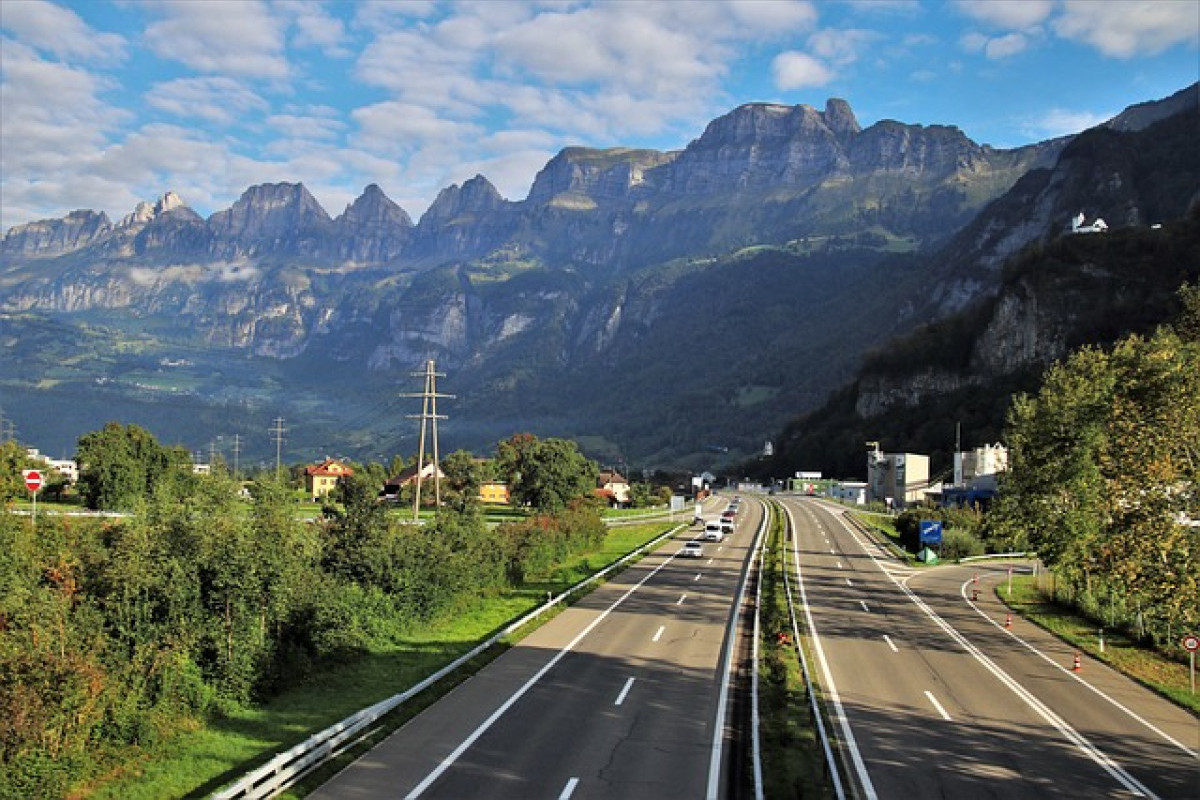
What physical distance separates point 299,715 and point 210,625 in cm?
416

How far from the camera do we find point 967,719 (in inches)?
940

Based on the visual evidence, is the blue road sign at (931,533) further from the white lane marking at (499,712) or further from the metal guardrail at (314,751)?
the metal guardrail at (314,751)

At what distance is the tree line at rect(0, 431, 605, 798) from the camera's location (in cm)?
1912

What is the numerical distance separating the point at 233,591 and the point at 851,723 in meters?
16.9

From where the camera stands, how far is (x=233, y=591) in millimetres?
25422

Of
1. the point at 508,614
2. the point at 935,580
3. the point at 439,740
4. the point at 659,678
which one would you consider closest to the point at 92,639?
the point at 439,740

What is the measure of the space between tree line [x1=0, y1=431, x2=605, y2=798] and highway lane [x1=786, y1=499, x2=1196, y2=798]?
49.5 feet

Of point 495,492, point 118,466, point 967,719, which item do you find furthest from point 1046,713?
point 495,492

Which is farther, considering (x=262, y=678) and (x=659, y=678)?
(x=659, y=678)

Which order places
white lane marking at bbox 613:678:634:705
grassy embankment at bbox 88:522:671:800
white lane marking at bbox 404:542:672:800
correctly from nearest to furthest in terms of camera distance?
1. white lane marking at bbox 404:542:672:800
2. grassy embankment at bbox 88:522:671:800
3. white lane marking at bbox 613:678:634:705

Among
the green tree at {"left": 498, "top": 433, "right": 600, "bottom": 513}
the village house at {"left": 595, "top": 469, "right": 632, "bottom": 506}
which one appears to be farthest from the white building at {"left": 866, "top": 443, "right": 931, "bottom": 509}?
the green tree at {"left": 498, "top": 433, "right": 600, "bottom": 513}

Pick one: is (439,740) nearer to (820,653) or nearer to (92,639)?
(92,639)

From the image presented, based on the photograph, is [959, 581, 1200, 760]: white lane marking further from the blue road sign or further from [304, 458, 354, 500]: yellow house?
[304, 458, 354, 500]: yellow house

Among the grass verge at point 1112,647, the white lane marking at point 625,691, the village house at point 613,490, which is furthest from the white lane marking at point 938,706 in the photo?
the village house at point 613,490
